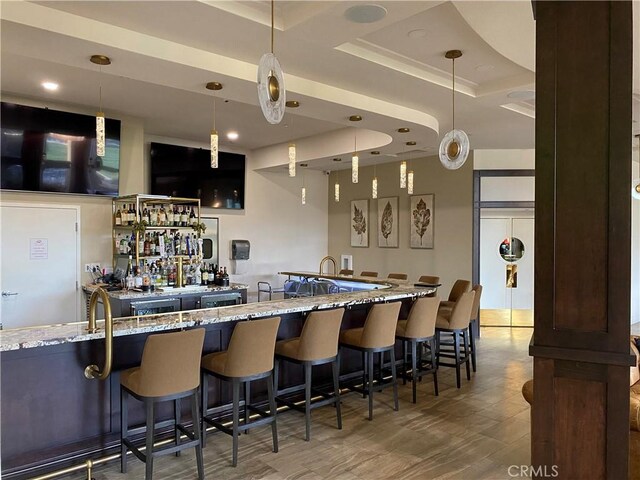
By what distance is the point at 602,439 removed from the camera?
1.97 metres

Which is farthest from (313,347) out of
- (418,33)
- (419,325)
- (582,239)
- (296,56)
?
(418,33)

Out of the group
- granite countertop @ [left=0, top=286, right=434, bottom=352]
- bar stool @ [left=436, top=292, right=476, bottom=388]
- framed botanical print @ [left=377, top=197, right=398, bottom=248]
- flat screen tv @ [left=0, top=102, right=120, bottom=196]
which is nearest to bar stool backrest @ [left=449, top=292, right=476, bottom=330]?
bar stool @ [left=436, top=292, right=476, bottom=388]

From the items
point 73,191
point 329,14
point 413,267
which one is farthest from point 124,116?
point 413,267

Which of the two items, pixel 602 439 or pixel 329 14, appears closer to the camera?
pixel 602 439

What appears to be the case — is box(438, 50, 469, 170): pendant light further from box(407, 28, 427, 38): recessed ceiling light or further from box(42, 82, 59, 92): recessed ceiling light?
box(42, 82, 59, 92): recessed ceiling light

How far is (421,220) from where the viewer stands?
8.70 m

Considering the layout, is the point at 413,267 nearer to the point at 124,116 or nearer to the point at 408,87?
the point at 408,87

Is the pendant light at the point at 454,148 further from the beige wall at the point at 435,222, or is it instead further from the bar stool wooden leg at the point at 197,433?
the beige wall at the point at 435,222

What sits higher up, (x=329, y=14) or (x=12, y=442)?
(x=329, y=14)

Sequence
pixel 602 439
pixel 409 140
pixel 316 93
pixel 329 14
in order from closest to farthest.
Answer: pixel 602 439 < pixel 329 14 < pixel 316 93 < pixel 409 140

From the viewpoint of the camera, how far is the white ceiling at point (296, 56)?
3.15 meters

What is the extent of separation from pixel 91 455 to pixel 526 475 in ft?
9.72

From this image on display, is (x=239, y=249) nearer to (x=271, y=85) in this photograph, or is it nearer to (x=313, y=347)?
(x=313, y=347)

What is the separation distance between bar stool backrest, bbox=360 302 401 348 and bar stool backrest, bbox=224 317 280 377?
1062 millimetres
